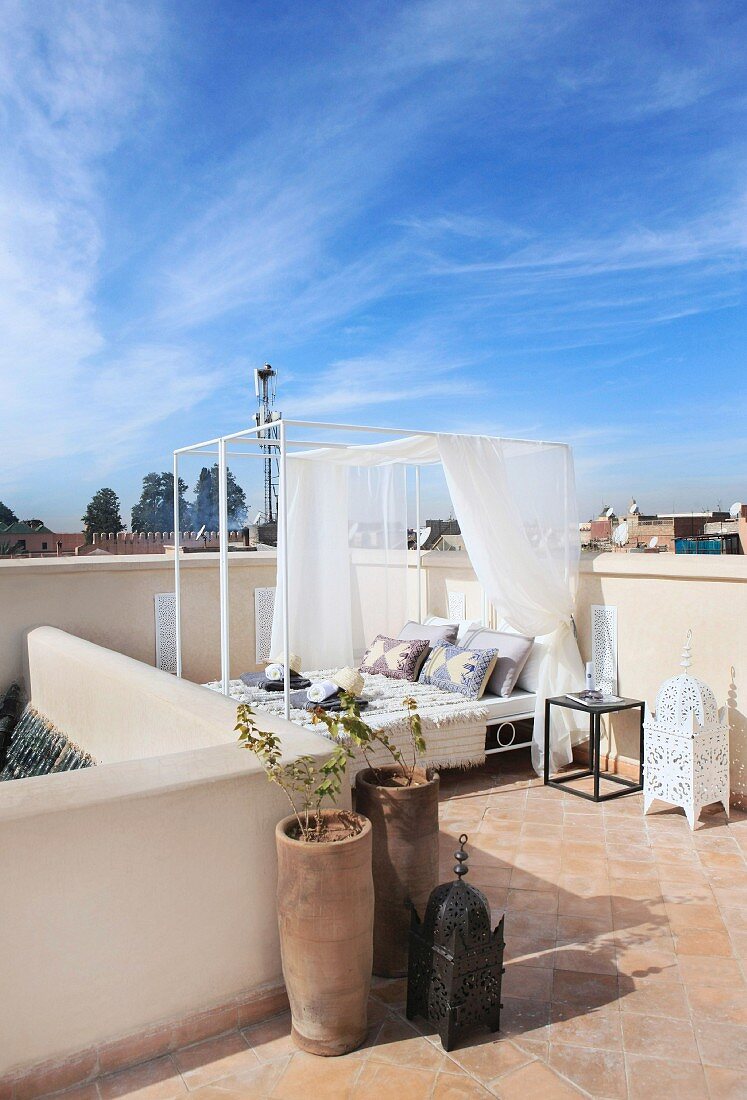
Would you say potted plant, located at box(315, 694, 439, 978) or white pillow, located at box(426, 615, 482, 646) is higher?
white pillow, located at box(426, 615, 482, 646)

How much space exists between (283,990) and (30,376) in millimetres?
16522

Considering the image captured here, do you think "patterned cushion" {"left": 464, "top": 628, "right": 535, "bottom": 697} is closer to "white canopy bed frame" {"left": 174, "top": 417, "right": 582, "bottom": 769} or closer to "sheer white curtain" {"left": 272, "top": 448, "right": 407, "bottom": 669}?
"white canopy bed frame" {"left": 174, "top": 417, "right": 582, "bottom": 769}

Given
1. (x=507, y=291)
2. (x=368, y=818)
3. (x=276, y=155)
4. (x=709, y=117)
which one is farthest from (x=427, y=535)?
(x=507, y=291)

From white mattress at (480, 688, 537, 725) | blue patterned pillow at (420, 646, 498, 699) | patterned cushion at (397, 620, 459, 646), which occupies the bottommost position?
white mattress at (480, 688, 537, 725)

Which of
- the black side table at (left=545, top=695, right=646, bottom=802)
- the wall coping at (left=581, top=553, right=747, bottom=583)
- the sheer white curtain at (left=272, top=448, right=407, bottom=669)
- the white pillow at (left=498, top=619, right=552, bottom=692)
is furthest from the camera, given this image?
the sheer white curtain at (left=272, top=448, right=407, bottom=669)

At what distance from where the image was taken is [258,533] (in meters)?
7.65

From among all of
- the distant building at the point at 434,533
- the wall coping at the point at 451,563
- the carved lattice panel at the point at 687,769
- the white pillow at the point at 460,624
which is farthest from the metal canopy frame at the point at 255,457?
the carved lattice panel at the point at 687,769

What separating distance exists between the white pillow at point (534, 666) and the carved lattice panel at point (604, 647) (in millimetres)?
302

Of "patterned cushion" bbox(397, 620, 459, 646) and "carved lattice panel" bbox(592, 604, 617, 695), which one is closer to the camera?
"carved lattice panel" bbox(592, 604, 617, 695)

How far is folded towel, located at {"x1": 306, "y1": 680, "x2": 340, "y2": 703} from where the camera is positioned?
183 inches

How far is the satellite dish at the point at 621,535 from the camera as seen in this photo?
6582 millimetres

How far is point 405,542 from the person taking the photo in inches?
235

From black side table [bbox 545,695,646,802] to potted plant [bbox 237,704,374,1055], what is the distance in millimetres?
2435

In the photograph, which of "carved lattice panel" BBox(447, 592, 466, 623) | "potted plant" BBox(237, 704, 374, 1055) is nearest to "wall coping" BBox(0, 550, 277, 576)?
"carved lattice panel" BBox(447, 592, 466, 623)
